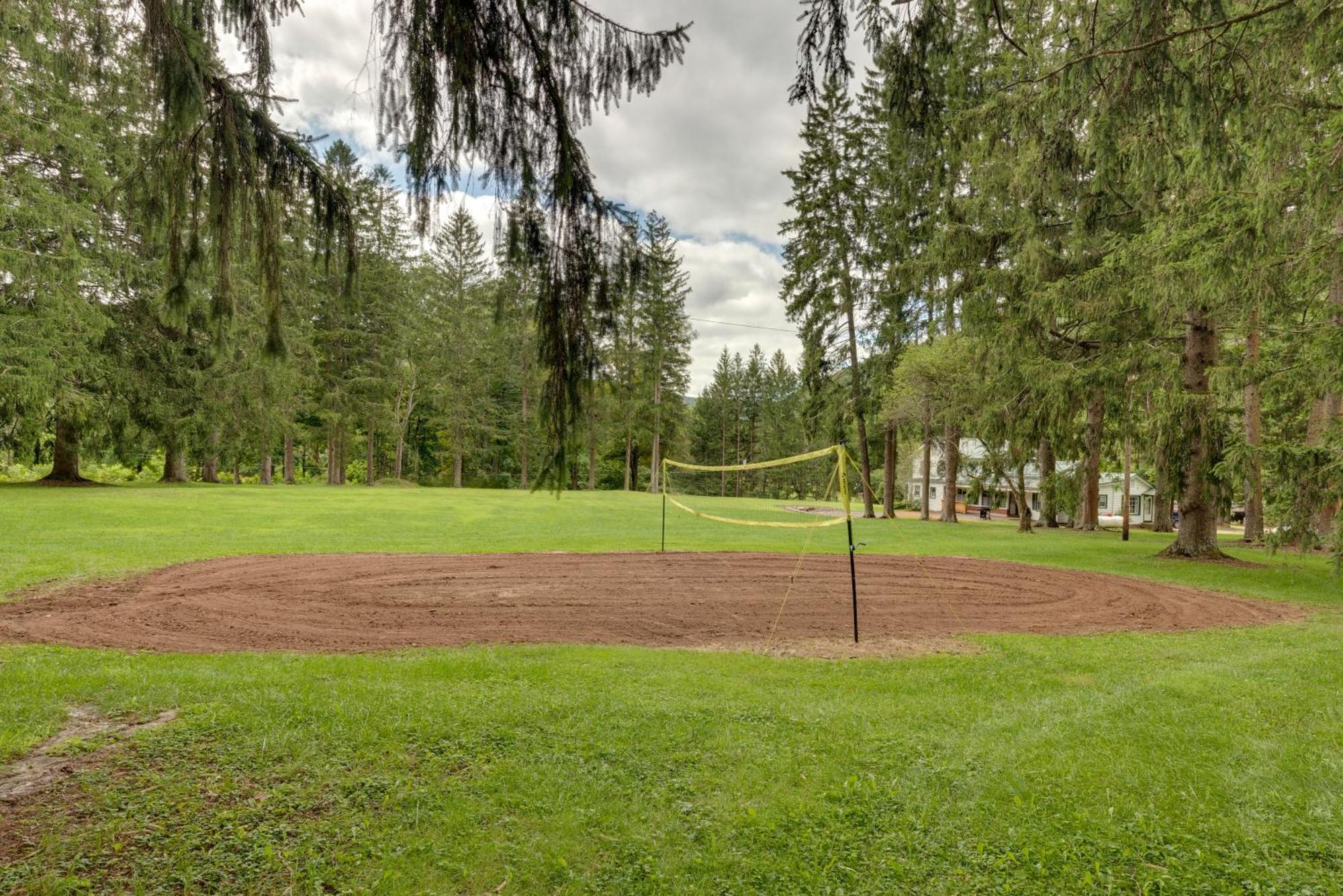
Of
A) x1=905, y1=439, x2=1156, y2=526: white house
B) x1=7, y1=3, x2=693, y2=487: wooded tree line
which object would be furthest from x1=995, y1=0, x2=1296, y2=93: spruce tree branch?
x1=905, y1=439, x2=1156, y2=526: white house

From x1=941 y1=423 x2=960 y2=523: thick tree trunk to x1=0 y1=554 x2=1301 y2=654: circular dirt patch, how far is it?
525 inches

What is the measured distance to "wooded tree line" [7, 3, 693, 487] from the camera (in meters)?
4.02

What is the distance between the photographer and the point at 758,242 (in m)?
27.8

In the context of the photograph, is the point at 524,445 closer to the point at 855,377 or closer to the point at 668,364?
the point at 668,364

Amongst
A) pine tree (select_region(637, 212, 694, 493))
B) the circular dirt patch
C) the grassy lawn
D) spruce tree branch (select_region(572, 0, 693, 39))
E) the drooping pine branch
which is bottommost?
the circular dirt patch

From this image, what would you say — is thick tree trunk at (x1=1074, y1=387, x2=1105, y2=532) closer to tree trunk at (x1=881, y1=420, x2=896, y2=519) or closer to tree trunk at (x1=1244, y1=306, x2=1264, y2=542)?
tree trunk at (x1=1244, y1=306, x2=1264, y2=542)

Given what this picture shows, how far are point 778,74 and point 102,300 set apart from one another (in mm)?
25987

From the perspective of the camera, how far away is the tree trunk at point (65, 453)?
21.8 m

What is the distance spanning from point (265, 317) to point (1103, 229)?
573 inches

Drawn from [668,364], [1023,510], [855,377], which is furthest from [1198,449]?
[668,364]

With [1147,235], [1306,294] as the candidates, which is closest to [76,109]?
[1147,235]

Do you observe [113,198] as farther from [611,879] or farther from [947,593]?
[947,593]

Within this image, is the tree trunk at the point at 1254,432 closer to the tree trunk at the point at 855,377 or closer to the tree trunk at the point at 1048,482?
the tree trunk at the point at 1048,482

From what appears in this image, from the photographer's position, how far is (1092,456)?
18234 millimetres
